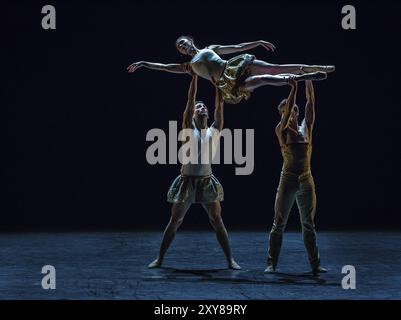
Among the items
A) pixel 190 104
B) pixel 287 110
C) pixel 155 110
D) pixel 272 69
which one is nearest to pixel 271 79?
pixel 272 69

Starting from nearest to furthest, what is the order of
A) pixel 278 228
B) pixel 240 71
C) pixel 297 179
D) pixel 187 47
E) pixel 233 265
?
pixel 240 71 → pixel 297 179 → pixel 278 228 → pixel 187 47 → pixel 233 265

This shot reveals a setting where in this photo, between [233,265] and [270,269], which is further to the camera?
[233,265]

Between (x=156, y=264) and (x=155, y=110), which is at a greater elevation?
(x=155, y=110)

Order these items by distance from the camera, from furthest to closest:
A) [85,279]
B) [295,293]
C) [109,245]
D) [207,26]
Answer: [207,26]
[109,245]
[85,279]
[295,293]

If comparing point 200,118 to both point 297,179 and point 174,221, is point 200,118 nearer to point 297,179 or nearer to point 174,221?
point 174,221

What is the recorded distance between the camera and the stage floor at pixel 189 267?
5.61m

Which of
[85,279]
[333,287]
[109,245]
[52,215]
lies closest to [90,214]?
[52,215]

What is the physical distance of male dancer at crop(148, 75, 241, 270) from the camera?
6.80m

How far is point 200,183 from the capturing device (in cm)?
682

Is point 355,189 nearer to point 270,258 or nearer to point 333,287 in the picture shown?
point 270,258

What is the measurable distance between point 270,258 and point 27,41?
17.9ft

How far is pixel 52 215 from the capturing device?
10.7 m

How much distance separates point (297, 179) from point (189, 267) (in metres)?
1.41

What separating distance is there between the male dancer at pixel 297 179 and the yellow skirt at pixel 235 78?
0.45 meters
